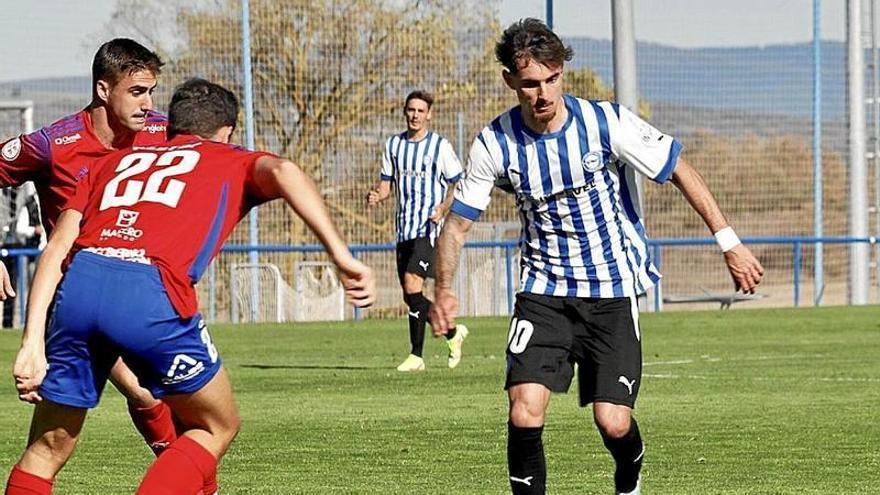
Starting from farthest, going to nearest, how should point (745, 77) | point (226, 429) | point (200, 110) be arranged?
point (745, 77)
point (200, 110)
point (226, 429)

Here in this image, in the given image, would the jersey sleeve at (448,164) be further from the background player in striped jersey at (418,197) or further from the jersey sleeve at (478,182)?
the jersey sleeve at (478,182)

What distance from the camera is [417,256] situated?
616 inches

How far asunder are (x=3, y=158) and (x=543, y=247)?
2.29m

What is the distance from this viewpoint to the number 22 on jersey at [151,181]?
228 inches

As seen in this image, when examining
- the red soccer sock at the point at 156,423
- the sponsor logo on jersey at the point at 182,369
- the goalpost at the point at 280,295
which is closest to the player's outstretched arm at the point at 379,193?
the red soccer sock at the point at 156,423

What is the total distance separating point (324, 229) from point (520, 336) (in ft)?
6.76

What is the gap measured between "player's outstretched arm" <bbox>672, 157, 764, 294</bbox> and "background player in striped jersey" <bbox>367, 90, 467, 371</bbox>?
8.10 metres

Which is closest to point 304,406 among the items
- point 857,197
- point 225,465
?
point 225,465

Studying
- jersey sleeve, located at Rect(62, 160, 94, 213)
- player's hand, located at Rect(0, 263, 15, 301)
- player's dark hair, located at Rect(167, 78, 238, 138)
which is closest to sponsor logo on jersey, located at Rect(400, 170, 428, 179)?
player's hand, located at Rect(0, 263, 15, 301)

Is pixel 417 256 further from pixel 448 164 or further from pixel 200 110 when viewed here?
pixel 200 110

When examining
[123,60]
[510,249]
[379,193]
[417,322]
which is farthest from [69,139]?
[510,249]

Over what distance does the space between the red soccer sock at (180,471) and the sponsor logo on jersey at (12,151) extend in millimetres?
2182

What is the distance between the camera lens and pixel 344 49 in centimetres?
2564

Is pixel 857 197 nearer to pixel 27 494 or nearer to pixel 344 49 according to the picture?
pixel 344 49
